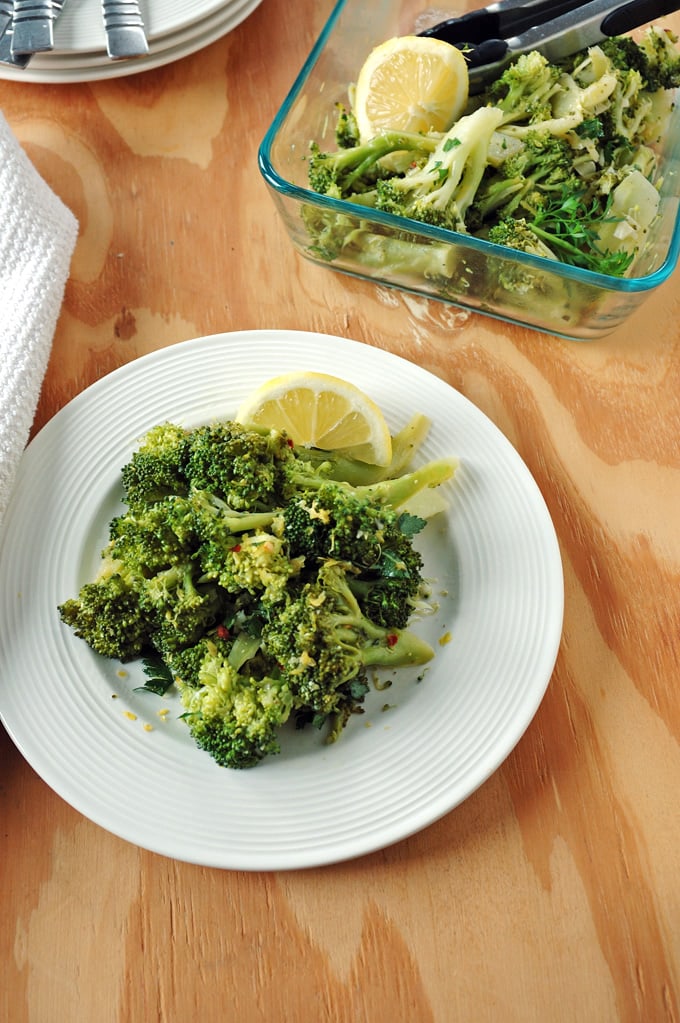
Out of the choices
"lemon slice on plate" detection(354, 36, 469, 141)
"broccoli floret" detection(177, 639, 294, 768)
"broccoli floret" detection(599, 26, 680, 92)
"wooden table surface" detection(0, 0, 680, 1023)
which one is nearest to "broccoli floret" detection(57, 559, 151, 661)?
"broccoli floret" detection(177, 639, 294, 768)

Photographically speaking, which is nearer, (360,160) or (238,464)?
(238,464)

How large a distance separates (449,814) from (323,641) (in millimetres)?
383

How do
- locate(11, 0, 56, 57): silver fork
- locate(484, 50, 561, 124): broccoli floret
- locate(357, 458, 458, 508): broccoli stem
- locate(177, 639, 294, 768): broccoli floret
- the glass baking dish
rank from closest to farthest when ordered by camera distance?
locate(177, 639, 294, 768): broccoli floret → locate(357, 458, 458, 508): broccoli stem → the glass baking dish → locate(484, 50, 561, 124): broccoli floret → locate(11, 0, 56, 57): silver fork

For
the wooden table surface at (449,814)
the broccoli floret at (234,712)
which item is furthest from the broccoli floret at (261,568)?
the wooden table surface at (449,814)

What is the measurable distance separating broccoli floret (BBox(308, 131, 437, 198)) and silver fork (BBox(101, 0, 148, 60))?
2.08 feet

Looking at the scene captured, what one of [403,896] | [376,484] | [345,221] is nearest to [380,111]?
[345,221]

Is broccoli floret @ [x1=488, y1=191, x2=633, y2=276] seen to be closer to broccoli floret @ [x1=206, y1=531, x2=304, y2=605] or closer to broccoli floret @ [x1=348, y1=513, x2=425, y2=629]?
broccoli floret @ [x1=348, y1=513, x2=425, y2=629]

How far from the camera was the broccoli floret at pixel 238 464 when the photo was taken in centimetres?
136

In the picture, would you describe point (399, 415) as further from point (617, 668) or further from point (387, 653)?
point (617, 668)

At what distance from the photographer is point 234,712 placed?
126cm

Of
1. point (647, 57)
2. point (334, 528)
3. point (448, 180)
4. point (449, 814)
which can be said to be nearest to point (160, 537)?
point (334, 528)

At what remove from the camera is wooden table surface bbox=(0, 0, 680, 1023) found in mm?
1273

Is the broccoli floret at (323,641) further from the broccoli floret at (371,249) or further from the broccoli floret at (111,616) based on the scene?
the broccoli floret at (371,249)

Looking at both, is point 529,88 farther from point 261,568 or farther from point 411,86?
point 261,568
